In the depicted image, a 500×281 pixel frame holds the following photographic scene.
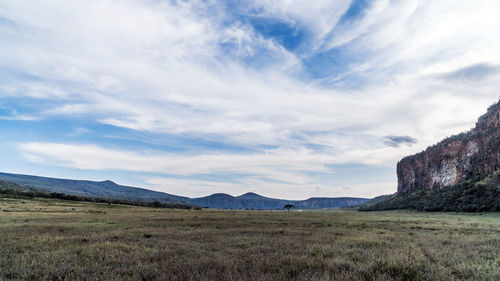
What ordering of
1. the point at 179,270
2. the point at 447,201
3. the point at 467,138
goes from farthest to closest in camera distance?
the point at 467,138, the point at 447,201, the point at 179,270

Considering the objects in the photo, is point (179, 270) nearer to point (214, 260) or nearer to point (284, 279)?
point (214, 260)

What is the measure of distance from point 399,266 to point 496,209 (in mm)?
80489

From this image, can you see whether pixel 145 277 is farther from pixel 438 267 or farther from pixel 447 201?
pixel 447 201

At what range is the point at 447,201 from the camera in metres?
92.5

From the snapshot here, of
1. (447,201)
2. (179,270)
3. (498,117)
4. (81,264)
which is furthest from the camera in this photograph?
(498,117)

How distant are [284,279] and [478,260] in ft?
25.4

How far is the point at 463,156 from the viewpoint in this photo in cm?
14750

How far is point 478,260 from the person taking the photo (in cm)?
913

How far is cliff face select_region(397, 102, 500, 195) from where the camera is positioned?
12269cm

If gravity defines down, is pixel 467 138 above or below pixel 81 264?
above

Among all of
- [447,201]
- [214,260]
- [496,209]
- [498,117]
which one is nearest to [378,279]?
[214,260]

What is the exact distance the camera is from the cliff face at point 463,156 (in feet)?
403

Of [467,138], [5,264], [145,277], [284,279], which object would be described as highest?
[467,138]

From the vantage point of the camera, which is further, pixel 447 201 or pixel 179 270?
pixel 447 201
